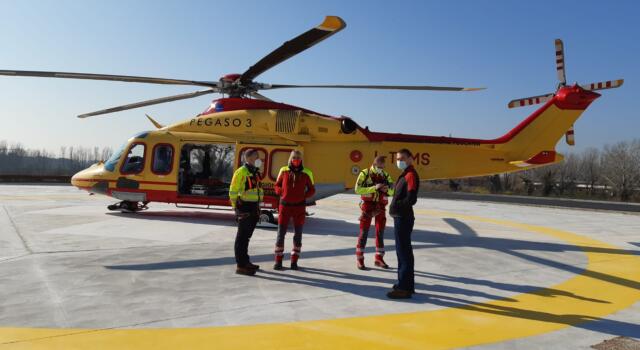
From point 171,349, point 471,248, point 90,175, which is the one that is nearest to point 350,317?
point 171,349

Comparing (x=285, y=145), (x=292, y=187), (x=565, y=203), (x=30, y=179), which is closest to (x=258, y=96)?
(x=285, y=145)

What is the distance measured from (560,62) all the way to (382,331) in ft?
32.2

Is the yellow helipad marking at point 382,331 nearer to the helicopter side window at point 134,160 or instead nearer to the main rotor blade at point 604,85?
the main rotor blade at point 604,85

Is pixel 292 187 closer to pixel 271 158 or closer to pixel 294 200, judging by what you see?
pixel 294 200

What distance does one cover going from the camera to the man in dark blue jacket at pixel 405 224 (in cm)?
486

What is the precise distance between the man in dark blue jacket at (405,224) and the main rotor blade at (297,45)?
3464 millimetres

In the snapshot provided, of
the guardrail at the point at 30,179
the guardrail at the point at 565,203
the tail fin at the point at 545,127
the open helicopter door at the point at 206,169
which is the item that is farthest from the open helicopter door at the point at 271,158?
the guardrail at the point at 30,179

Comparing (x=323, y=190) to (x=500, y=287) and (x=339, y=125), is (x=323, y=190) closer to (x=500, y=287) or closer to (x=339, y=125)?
(x=339, y=125)

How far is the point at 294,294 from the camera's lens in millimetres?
4785

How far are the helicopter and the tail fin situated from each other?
0.02m

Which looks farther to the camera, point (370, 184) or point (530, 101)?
point (530, 101)

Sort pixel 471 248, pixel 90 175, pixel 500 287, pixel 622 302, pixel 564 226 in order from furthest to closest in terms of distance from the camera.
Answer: pixel 564 226 < pixel 90 175 < pixel 471 248 < pixel 500 287 < pixel 622 302

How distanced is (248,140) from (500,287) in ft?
25.6

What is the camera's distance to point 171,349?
322 centimetres
